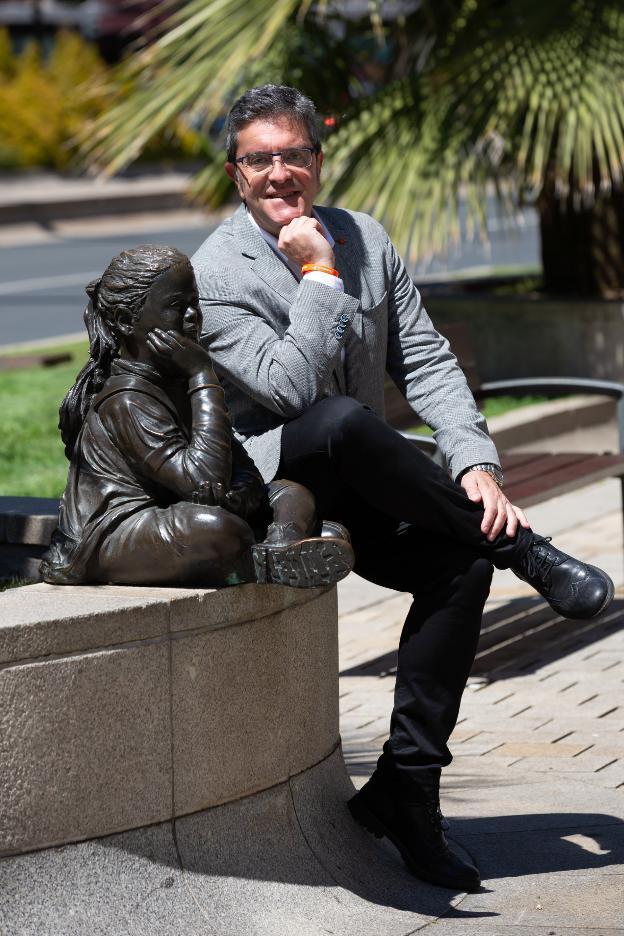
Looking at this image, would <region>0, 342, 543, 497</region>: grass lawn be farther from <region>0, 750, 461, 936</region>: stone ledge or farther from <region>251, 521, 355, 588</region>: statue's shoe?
<region>251, 521, 355, 588</region>: statue's shoe

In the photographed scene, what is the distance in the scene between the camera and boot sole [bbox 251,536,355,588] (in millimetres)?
3055

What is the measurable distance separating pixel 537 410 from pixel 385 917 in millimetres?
5669

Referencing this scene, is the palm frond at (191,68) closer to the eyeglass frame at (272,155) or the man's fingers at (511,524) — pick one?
the eyeglass frame at (272,155)

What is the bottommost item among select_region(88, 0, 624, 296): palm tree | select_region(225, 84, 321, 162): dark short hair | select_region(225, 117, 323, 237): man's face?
select_region(88, 0, 624, 296): palm tree

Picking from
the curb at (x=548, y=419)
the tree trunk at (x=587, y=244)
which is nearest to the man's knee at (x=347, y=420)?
the curb at (x=548, y=419)

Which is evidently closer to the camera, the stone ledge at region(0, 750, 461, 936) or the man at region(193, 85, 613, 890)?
the stone ledge at region(0, 750, 461, 936)

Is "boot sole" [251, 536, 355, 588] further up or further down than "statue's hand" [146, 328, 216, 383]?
further down

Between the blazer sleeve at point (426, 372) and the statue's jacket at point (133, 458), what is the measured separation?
652mm

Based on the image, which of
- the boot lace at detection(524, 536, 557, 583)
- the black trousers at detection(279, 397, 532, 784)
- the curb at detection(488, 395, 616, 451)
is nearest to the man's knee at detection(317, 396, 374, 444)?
the black trousers at detection(279, 397, 532, 784)

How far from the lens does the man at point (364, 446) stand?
339 centimetres

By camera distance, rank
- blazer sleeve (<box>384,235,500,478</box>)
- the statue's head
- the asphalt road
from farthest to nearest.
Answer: the asphalt road
blazer sleeve (<box>384,235,500,478</box>)
the statue's head

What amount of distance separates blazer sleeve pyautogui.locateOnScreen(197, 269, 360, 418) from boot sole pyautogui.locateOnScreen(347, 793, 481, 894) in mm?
914

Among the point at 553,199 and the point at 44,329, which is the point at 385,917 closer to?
the point at 553,199

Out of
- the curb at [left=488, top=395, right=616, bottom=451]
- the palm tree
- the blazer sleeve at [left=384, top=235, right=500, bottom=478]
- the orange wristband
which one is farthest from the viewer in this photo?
the palm tree
